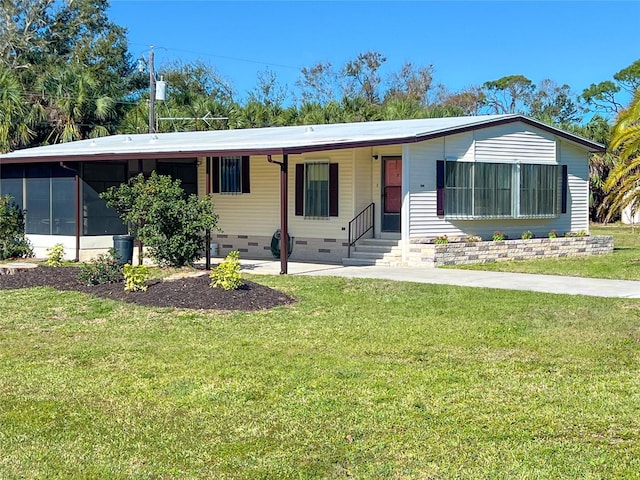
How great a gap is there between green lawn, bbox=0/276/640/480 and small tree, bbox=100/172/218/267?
3048 mm

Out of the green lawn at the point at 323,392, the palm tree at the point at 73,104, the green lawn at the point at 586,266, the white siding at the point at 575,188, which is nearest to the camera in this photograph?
the green lawn at the point at 323,392

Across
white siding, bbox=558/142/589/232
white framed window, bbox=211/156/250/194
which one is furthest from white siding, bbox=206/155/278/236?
Answer: white siding, bbox=558/142/589/232

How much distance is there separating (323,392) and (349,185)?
12.0 m

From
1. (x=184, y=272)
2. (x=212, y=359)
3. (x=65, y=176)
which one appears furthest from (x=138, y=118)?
(x=212, y=359)

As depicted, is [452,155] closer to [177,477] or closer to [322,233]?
[322,233]

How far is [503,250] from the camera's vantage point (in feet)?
59.9

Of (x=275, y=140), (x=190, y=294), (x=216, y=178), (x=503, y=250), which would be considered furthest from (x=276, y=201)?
(x=190, y=294)

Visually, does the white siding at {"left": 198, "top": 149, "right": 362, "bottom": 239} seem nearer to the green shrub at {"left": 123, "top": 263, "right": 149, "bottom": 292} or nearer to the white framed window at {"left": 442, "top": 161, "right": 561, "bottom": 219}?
the white framed window at {"left": 442, "top": 161, "right": 561, "bottom": 219}

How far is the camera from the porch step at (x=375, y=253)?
17375mm

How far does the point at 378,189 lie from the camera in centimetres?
1856

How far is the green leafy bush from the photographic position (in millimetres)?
18531

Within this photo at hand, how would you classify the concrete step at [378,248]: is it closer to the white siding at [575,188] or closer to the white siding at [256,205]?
the white siding at [256,205]

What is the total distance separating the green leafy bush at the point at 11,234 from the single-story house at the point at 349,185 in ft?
1.44

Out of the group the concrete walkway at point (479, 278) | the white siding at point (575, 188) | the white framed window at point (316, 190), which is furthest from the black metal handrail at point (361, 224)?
the white siding at point (575, 188)
